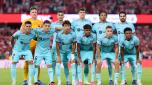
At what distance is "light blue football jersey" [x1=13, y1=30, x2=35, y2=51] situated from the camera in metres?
13.4

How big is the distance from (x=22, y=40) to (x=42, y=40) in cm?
54

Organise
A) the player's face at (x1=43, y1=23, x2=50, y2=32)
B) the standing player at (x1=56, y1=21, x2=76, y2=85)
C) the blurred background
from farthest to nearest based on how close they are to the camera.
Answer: the blurred background → the player's face at (x1=43, y1=23, x2=50, y2=32) → the standing player at (x1=56, y1=21, x2=76, y2=85)

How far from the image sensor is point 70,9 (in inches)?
1254

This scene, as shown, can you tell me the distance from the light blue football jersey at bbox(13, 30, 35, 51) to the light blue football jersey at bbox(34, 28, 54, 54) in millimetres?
169

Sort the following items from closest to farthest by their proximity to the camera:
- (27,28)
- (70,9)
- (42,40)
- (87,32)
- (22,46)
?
(27,28) → (87,32) → (22,46) → (42,40) → (70,9)

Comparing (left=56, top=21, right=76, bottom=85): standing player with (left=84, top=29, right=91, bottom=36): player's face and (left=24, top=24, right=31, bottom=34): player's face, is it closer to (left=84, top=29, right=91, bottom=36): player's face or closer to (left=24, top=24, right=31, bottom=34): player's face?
(left=84, top=29, right=91, bottom=36): player's face

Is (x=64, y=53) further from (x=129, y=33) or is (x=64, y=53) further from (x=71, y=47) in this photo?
(x=129, y=33)

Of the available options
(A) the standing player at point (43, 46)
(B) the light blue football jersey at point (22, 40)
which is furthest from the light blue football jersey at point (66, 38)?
(B) the light blue football jersey at point (22, 40)

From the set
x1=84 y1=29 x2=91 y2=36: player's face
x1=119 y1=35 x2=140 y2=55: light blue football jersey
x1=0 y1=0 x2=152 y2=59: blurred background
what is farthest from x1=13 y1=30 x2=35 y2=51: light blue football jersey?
x1=0 y1=0 x2=152 y2=59: blurred background

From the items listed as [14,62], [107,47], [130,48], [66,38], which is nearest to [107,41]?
[107,47]

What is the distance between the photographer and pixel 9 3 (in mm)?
31859

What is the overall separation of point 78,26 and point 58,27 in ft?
1.83

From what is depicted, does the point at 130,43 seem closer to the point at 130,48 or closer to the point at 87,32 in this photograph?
the point at 130,48

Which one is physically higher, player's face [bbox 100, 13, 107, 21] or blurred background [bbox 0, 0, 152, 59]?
blurred background [bbox 0, 0, 152, 59]
